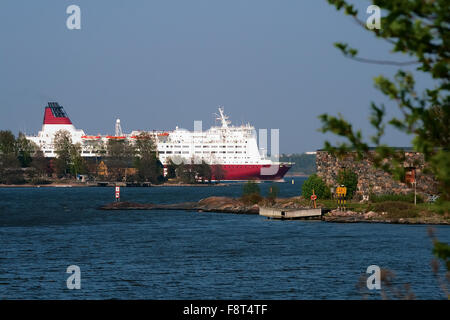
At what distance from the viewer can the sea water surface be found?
79.7 ft

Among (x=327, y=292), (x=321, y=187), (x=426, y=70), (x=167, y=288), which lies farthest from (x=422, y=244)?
(x=426, y=70)

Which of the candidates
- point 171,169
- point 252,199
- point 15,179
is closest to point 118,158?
point 171,169

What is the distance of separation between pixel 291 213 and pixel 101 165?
354ft

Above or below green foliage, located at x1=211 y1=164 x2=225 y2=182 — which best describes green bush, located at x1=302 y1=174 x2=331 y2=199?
below

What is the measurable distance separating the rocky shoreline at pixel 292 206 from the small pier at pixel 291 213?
541mm

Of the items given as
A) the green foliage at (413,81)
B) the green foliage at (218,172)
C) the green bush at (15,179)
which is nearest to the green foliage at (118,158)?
the green foliage at (218,172)

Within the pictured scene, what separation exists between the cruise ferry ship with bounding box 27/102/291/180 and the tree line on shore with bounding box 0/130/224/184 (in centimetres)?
308

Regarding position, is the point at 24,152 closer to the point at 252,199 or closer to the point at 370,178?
the point at 252,199

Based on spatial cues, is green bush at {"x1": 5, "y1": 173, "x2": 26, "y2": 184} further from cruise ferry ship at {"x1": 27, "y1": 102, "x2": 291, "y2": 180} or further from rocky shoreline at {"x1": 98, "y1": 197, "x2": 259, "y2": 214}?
rocky shoreline at {"x1": 98, "y1": 197, "x2": 259, "y2": 214}

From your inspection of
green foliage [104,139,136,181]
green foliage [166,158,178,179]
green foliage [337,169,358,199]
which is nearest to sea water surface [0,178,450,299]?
green foliage [337,169,358,199]

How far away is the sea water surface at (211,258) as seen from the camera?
24297 millimetres

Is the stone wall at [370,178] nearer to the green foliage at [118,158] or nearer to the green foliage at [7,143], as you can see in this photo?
the green foliage at [118,158]
